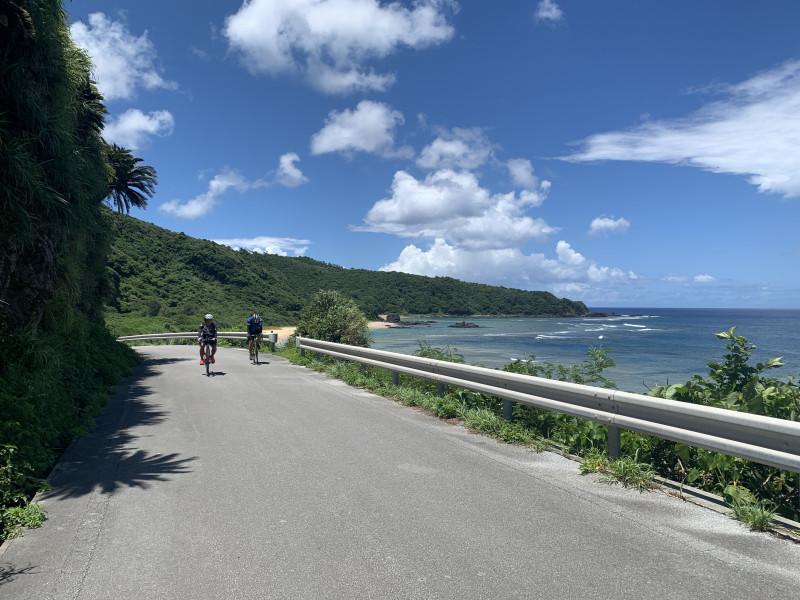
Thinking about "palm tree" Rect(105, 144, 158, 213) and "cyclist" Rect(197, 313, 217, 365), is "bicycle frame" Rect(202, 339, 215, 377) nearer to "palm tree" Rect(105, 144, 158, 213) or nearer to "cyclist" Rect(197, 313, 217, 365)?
"cyclist" Rect(197, 313, 217, 365)

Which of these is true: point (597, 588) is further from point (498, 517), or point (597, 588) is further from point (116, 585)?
point (116, 585)

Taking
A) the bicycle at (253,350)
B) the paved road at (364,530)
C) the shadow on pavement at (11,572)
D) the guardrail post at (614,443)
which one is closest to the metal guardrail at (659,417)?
the guardrail post at (614,443)

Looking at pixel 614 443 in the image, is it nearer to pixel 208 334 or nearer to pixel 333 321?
pixel 208 334

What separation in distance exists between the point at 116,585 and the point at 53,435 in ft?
12.7

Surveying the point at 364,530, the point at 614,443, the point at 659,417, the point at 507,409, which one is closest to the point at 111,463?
the point at 364,530

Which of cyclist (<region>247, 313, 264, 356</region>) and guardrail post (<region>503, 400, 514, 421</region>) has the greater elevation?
cyclist (<region>247, 313, 264, 356</region>)

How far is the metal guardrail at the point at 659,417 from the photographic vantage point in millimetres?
4215

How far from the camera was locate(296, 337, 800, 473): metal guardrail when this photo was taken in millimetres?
4215

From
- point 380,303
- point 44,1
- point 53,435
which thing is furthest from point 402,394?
point 380,303

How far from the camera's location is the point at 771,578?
3.35 meters

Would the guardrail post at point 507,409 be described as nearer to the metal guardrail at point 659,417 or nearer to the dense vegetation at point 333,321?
the metal guardrail at point 659,417

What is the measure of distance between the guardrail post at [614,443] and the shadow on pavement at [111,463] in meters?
4.59

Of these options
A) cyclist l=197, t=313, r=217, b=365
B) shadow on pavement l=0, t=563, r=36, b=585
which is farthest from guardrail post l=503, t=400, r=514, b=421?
cyclist l=197, t=313, r=217, b=365

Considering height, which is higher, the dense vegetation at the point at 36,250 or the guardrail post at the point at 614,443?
the dense vegetation at the point at 36,250
